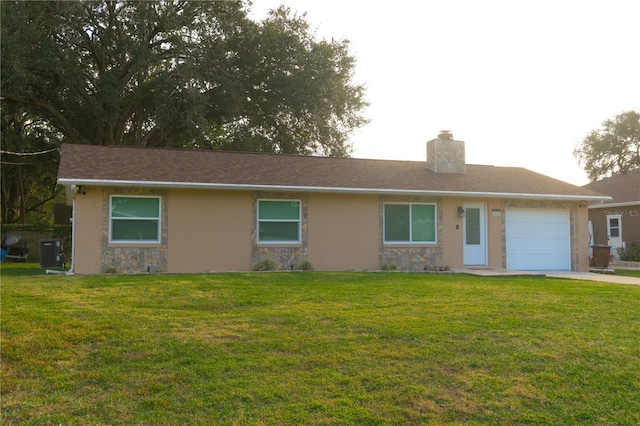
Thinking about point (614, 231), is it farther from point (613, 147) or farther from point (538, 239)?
point (613, 147)

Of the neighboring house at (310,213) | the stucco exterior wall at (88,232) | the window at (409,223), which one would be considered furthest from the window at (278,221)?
the stucco exterior wall at (88,232)

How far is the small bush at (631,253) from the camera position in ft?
69.9

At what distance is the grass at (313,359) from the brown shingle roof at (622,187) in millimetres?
16118

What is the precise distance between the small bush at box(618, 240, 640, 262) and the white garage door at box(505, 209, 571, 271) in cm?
597

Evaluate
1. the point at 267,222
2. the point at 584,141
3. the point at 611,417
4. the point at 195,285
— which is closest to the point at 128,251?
the point at 267,222

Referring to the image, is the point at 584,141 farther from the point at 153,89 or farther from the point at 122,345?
the point at 122,345

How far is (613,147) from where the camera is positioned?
41.0m

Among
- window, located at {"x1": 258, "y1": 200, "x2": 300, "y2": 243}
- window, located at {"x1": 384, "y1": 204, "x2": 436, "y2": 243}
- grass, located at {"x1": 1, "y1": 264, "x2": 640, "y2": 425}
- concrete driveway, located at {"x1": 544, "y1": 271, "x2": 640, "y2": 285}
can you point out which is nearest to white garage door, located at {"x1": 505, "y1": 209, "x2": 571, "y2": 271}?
concrete driveway, located at {"x1": 544, "y1": 271, "x2": 640, "y2": 285}

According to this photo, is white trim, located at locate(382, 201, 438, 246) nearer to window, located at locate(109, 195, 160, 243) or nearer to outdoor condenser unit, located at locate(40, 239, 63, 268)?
window, located at locate(109, 195, 160, 243)

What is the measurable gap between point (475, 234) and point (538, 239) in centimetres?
217

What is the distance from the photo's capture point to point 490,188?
1664cm

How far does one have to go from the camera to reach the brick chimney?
59.4 feet

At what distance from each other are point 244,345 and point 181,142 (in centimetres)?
2131

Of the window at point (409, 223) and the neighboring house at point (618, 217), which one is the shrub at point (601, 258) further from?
the window at point (409, 223)
